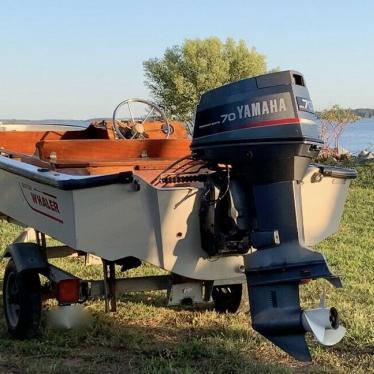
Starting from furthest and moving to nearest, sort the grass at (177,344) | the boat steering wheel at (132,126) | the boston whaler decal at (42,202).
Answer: the boat steering wheel at (132,126)
the boston whaler decal at (42,202)
the grass at (177,344)

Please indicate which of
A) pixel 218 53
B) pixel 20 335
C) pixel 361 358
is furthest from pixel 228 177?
pixel 218 53

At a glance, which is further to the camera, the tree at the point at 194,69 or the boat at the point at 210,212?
the tree at the point at 194,69

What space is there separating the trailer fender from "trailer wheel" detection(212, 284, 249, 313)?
1.34 meters

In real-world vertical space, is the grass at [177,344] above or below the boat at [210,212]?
below

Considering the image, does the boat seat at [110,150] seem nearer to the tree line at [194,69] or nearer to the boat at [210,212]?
the boat at [210,212]

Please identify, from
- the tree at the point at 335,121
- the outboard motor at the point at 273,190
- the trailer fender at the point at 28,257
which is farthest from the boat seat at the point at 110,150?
the tree at the point at 335,121

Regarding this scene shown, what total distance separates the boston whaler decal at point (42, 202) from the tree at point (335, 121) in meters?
22.0

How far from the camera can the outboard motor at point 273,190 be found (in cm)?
368

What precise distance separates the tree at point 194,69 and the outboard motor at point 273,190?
31.9 meters

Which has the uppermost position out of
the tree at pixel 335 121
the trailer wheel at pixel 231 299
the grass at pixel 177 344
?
the tree at pixel 335 121

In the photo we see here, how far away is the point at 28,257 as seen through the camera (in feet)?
16.4

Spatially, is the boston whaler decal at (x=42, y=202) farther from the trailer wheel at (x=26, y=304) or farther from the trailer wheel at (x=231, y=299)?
the trailer wheel at (x=231, y=299)

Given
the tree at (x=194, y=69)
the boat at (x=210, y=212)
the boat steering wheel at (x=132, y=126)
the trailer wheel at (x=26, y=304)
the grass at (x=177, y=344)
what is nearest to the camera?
the boat at (x=210, y=212)

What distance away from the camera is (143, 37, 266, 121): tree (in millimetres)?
37375
